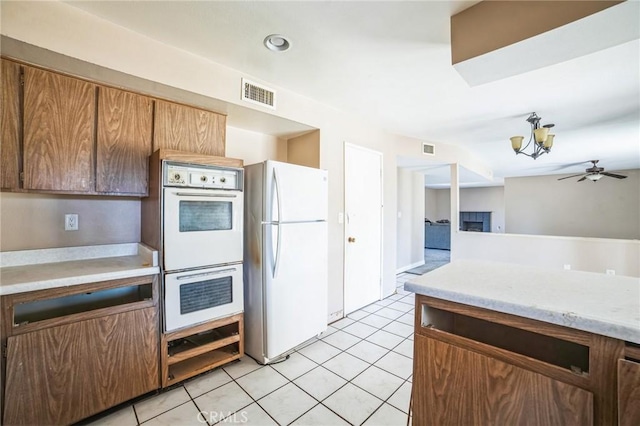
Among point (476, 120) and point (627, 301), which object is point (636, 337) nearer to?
point (627, 301)

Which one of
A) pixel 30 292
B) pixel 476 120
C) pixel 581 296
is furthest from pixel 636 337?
pixel 476 120

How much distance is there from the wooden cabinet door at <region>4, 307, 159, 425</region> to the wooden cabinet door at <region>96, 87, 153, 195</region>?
3.05ft

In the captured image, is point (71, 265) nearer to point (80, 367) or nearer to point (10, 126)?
point (80, 367)

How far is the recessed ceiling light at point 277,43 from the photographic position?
1.83m

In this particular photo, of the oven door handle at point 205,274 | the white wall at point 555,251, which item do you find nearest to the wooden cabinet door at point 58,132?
the oven door handle at point 205,274

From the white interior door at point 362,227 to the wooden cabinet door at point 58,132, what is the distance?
237cm

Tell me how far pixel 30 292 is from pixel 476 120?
4.37 metres

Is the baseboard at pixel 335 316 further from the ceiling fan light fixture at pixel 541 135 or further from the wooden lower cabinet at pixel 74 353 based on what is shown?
the ceiling fan light fixture at pixel 541 135

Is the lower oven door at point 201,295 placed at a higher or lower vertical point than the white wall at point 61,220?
lower

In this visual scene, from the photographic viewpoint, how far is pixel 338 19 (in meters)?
1.65

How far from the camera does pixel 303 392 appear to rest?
1920 millimetres

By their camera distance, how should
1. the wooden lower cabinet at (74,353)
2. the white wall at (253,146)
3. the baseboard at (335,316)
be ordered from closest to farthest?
the wooden lower cabinet at (74,353), the white wall at (253,146), the baseboard at (335,316)

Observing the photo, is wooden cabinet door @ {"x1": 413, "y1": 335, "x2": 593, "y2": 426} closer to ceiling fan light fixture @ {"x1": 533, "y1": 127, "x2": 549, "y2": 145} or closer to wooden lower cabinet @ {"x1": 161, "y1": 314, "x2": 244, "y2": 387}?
wooden lower cabinet @ {"x1": 161, "y1": 314, "x2": 244, "y2": 387}

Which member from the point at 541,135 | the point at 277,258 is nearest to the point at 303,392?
the point at 277,258
